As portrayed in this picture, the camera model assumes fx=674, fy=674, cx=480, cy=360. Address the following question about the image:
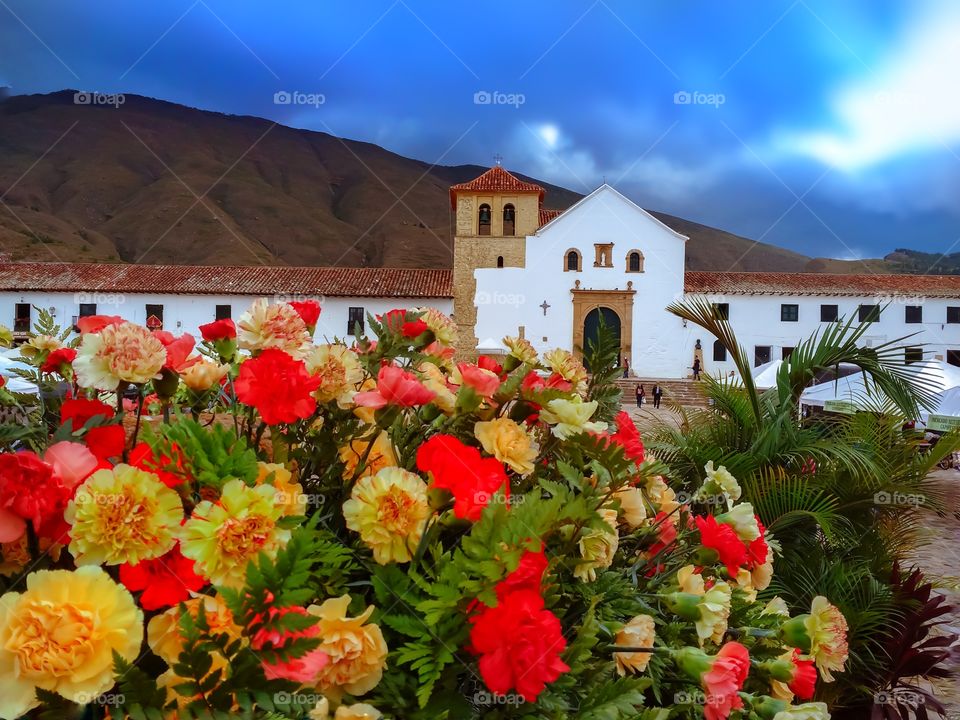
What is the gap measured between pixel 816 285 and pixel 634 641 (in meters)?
34.9

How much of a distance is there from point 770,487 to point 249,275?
103 ft

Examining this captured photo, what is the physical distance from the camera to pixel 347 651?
91cm

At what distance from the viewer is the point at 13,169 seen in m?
102

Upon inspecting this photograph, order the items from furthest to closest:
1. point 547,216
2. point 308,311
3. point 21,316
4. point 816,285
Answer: point 547,216 → point 816,285 → point 21,316 → point 308,311

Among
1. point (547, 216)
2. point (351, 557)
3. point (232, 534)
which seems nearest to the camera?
point (232, 534)

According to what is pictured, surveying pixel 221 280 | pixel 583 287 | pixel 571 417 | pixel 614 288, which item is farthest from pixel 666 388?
pixel 571 417

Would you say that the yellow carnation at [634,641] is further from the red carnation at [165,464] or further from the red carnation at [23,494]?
the red carnation at [23,494]

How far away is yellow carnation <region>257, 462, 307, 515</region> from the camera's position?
919mm

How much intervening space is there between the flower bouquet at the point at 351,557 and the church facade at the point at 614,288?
30258 millimetres

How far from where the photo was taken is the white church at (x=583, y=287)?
31.6 m

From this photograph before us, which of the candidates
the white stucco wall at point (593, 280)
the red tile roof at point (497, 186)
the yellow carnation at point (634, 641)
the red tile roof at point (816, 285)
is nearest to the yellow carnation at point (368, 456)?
the yellow carnation at point (634, 641)

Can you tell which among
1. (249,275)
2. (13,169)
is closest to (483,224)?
(249,275)
